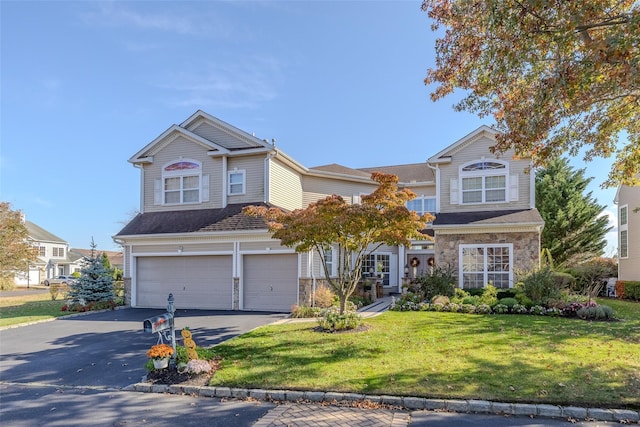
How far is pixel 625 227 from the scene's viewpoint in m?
22.1

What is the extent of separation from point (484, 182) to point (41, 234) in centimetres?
5231

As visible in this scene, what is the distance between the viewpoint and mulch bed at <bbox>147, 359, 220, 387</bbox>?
23.2ft

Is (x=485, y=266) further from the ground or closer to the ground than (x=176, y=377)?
further from the ground

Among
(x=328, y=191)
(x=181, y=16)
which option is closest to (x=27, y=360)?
(x=181, y=16)

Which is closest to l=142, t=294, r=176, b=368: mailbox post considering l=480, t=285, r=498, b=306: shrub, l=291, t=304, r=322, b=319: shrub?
l=291, t=304, r=322, b=319: shrub

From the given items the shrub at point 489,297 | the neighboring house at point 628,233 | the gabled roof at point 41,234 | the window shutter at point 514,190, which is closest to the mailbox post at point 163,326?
the shrub at point 489,297

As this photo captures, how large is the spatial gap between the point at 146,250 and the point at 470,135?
1576 cm

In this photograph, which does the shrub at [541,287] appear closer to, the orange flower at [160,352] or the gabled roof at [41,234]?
the orange flower at [160,352]

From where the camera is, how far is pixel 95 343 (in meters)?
10.5

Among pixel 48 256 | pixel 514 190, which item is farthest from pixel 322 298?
pixel 48 256

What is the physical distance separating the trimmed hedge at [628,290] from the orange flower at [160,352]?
21294mm

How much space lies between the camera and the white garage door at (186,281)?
1666 centimetres

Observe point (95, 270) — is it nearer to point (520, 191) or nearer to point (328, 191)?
point (328, 191)

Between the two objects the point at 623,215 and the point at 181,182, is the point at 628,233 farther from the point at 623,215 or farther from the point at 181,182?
the point at 181,182
